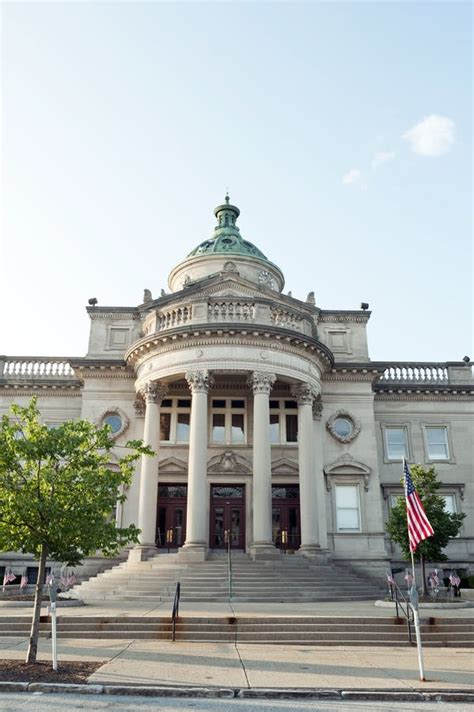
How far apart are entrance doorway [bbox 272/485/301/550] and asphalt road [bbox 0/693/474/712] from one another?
66.2ft

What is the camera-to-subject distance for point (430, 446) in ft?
108

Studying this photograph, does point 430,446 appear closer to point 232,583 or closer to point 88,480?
point 232,583

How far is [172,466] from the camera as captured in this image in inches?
1176

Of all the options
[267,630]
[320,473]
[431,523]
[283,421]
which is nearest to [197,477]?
[320,473]

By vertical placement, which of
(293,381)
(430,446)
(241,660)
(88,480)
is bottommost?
(241,660)

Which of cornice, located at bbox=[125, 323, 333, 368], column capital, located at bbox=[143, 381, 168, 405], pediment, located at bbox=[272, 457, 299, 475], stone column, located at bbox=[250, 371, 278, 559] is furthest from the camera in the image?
pediment, located at bbox=[272, 457, 299, 475]

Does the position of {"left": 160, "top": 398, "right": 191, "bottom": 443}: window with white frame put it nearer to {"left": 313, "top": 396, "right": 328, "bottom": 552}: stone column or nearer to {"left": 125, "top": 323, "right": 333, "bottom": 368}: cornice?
{"left": 125, "top": 323, "right": 333, "bottom": 368}: cornice

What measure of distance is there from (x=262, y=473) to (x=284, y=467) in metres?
5.38

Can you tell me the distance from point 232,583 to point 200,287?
16.7m

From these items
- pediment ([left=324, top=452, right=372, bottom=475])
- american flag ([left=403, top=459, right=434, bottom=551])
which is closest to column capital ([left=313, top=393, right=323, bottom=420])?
pediment ([left=324, top=452, right=372, bottom=475])

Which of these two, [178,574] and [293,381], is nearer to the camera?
[178,574]

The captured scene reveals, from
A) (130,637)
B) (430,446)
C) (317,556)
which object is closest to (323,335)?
(430,446)

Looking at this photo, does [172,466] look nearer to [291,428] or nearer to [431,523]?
[291,428]

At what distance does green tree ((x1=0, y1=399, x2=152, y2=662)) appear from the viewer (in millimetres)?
11867
